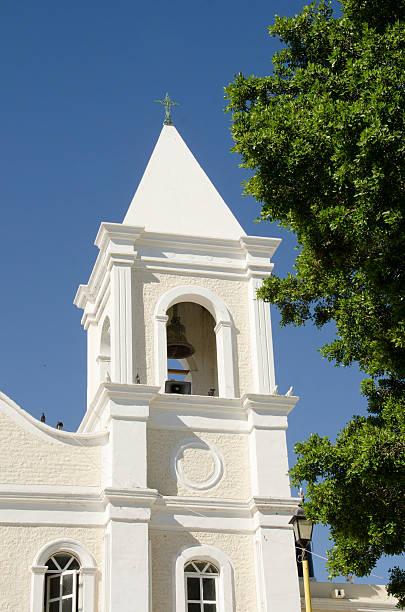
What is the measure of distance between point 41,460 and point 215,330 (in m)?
4.76

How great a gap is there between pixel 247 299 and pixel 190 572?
6.02 m

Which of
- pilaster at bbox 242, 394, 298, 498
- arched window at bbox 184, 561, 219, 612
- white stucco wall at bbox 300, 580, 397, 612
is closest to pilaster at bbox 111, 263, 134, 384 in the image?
pilaster at bbox 242, 394, 298, 498

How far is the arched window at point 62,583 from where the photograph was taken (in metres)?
18.5

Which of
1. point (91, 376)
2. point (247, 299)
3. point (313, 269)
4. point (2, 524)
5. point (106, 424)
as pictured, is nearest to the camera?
point (313, 269)

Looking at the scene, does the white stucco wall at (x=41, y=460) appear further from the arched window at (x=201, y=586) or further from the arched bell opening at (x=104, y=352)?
the arched bell opening at (x=104, y=352)

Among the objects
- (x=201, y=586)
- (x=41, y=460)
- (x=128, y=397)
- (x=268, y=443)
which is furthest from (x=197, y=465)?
(x=41, y=460)

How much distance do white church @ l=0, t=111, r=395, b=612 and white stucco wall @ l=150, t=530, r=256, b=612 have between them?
0.07 feet

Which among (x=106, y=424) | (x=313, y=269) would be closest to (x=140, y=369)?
(x=106, y=424)

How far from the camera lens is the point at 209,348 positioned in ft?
77.5

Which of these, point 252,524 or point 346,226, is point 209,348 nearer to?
point 252,524

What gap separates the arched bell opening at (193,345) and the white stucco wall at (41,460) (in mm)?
3672

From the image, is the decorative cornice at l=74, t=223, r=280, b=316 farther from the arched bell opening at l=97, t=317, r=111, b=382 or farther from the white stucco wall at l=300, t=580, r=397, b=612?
the white stucco wall at l=300, t=580, r=397, b=612

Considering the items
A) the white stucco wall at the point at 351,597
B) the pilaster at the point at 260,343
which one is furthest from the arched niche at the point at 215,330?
the white stucco wall at the point at 351,597

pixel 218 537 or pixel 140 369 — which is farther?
pixel 140 369
